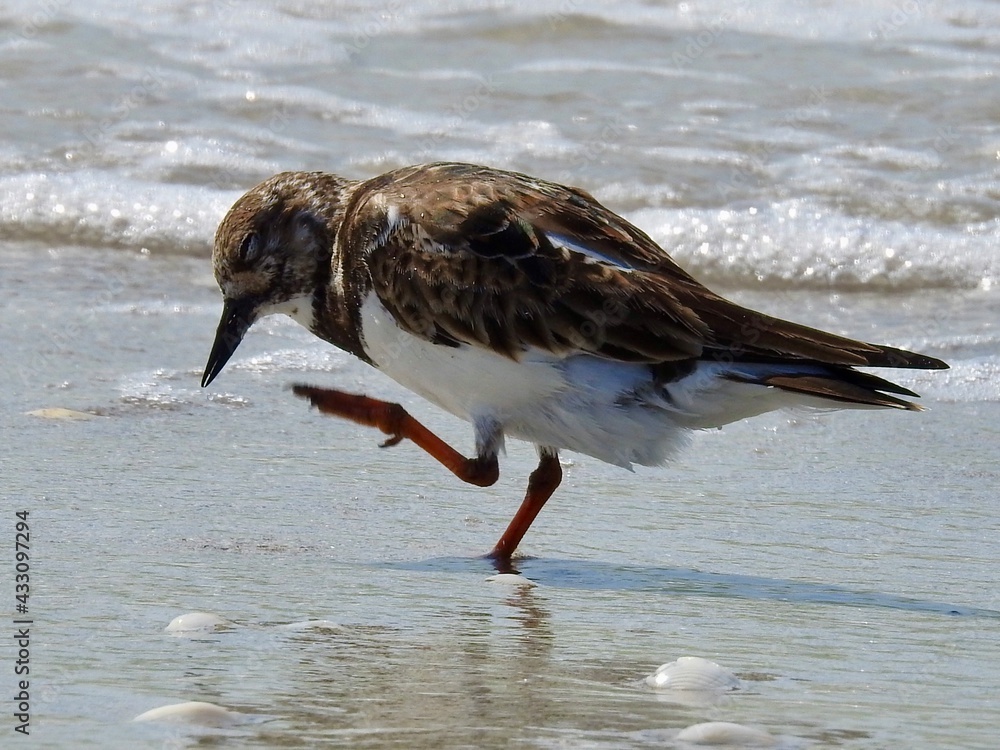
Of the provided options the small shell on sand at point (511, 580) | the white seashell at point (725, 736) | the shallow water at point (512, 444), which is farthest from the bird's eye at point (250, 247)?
the white seashell at point (725, 736)

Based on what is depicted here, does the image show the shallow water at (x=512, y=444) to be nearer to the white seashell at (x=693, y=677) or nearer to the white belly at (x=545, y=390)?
the white seashell at (x=693, y=677)

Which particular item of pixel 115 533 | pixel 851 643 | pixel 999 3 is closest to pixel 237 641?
pixel 115 533

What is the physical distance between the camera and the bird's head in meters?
4.31

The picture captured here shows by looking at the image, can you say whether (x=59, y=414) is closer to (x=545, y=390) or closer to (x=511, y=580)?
(x=545, y=390)

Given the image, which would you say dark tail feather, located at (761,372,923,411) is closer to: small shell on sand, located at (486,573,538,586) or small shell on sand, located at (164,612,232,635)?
small shell on sand, located at (486,573,538,586)

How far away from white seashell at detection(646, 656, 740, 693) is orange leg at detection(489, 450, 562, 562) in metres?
1.13

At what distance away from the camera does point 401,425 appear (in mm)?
4312

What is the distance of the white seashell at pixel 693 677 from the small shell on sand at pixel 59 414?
268 cm

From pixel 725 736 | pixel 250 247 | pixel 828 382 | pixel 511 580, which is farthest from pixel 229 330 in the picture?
pixel 725 736

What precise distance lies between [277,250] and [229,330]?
1.01 feet

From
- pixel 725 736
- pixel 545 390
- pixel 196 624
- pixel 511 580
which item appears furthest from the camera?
pixel 545 390

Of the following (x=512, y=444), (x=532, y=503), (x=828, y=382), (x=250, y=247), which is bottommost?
(x=512, y=444)

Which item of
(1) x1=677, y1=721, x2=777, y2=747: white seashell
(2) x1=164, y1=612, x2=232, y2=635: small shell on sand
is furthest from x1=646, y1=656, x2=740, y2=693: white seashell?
(2) x1=164, y1=612, x2=232, y2=635: small shell on sand

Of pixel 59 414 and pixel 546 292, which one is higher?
pixel 546 292
